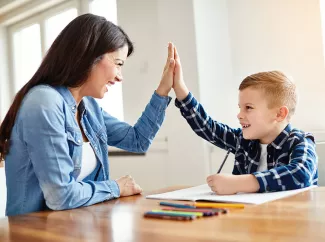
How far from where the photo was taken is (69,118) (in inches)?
48.3

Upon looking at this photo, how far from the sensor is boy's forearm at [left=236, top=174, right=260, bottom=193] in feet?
3.69

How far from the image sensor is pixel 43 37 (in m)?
4.53

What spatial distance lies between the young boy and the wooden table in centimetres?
11

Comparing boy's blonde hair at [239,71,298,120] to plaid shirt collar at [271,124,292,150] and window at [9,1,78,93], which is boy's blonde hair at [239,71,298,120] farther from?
window at [9,1,78,93]

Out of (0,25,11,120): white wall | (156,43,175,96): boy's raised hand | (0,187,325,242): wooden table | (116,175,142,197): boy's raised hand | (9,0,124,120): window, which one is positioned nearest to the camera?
(0,187,325,242): wooden table

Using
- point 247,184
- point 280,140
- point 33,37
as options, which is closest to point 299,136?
point 280,140

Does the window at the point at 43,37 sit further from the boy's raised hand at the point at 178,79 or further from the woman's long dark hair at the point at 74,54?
the woman's long dark hair at the point at 74,54

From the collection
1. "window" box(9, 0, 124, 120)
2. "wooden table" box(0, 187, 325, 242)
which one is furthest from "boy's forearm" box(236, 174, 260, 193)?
"window" box(9, 0, 124, 120)

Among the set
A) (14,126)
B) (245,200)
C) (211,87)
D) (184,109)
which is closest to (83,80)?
(14,126)

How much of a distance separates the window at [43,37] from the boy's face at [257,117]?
228 centimetres

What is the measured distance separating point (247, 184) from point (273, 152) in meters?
0.30

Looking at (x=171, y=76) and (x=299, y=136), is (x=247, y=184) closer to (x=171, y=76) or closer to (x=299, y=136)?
(x=299, y=136)

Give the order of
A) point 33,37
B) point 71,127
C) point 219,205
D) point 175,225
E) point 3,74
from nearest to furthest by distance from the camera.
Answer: point 175,225 < point 219,205 < point 71,127 < point 33,37 < point 3,74

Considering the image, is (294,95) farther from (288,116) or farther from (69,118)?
(69,118)
